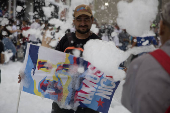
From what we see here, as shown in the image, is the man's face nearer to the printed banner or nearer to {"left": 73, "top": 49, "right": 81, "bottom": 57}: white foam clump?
{"left": 73, "top": 49, "right": 81, "bottom": 57}: white foam clump

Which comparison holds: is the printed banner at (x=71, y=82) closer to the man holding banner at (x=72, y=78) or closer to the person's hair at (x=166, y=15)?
the man holding banner at (x=72, y=78)

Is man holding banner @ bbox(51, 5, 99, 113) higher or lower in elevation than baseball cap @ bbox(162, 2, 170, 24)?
lower

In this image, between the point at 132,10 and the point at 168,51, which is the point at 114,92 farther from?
the point at 132,10

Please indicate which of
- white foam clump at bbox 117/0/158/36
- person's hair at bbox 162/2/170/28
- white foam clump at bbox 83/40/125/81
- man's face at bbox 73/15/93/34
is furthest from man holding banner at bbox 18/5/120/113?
person's hair at bbox 162/2/170/28

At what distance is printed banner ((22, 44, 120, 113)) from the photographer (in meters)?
1.97

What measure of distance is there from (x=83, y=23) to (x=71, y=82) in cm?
72

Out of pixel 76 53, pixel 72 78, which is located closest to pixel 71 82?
pixel 72 78

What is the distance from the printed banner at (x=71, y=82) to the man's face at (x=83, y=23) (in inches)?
15.4

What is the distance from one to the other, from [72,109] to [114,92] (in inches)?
20.4

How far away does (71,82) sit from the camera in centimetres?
207

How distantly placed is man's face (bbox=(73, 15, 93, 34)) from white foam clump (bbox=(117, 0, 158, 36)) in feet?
2.60

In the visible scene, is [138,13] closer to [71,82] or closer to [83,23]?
[83,23]

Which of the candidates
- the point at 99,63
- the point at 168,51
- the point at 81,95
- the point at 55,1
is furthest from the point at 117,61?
the point at 55,1

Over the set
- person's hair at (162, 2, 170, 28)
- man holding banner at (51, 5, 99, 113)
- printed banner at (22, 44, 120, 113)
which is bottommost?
printed banner at (22, 44, 120, 113)
